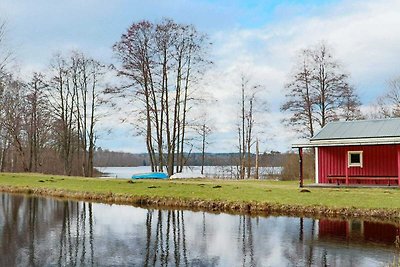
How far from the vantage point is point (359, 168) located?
23172 millimetres

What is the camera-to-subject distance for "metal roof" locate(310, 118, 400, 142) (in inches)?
911

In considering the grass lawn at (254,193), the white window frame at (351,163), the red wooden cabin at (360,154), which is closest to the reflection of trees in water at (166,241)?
the grass lawn at (254,193)

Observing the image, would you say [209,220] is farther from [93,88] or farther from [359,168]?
[93,88]

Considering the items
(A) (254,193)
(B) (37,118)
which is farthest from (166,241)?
(B) (37,118)

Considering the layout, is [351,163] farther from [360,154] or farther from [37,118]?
[37,118]

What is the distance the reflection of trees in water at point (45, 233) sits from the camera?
1016cm

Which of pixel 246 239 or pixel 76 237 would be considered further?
pixel 76 237

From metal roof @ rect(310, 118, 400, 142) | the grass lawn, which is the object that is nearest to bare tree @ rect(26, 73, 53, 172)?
the grass lawn

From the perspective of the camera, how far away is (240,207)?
59.8 feet

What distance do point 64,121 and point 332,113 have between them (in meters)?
23.1

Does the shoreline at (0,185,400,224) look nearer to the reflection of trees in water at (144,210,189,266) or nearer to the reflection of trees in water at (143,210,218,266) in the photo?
the reflection of trees in water at (144,210,189,266)

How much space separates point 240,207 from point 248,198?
2.68ft

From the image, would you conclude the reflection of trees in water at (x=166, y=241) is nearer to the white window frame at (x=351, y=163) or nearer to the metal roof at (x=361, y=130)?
the white window frame at (x=351, y=163)

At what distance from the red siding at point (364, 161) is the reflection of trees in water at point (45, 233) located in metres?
12.1
